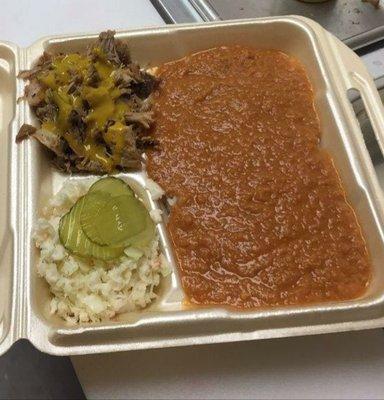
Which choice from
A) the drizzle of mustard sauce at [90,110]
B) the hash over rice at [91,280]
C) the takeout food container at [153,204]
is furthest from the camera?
the drizzle of mustard sauce at [90,110]

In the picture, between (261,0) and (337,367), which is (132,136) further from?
(261,0)

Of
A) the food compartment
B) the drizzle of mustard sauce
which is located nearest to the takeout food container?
the food compartment

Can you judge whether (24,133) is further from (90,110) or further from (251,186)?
(251,186)

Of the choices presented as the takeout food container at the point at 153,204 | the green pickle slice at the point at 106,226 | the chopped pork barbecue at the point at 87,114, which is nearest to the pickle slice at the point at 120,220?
the green pickle slice at the point at 106,226

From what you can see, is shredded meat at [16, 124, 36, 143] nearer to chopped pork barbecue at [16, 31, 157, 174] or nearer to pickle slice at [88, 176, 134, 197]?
chopped pork barbecue at [16, 31, 157, 174]

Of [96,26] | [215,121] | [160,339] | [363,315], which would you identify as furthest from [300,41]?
[160,339]

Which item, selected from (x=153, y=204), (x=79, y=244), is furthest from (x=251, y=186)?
(x=79, y=244)

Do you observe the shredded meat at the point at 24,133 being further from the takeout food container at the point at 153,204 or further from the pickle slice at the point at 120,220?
the pickle slice at the point at 120,220
